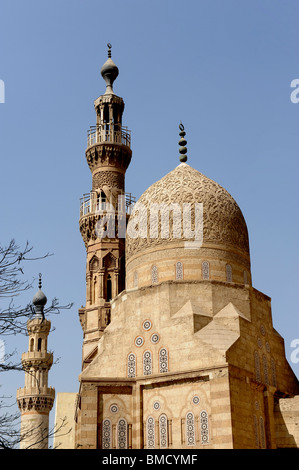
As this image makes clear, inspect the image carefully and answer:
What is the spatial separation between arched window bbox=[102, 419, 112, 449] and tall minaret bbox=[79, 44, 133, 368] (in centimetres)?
781

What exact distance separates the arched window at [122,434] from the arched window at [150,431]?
628 millimetres

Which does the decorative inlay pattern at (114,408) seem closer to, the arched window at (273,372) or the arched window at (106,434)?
the arched window at (106,434)

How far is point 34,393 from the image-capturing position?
37.8 metres

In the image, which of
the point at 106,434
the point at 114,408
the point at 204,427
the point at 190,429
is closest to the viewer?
the point at 204,427

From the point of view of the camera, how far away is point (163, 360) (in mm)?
18688

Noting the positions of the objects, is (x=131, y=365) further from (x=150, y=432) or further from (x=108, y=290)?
(x=108, y=290)

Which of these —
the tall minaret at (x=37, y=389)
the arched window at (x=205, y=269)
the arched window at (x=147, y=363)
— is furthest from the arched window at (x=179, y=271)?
the tall minaret at (x=37, y=389)

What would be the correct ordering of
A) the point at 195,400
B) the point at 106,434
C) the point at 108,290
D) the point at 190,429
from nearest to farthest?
the point at 190,429, the point at 195,400, the point at 106,434, the point at 108,290

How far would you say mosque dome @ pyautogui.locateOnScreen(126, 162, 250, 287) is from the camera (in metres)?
20.7

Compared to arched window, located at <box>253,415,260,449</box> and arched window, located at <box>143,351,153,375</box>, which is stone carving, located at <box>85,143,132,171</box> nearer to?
arched window, located at <box>143,351,153,375</box>

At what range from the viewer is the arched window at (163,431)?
1777 centimetres

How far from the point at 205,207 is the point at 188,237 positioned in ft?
4.20

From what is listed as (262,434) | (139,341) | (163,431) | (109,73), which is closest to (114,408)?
(163,431)
